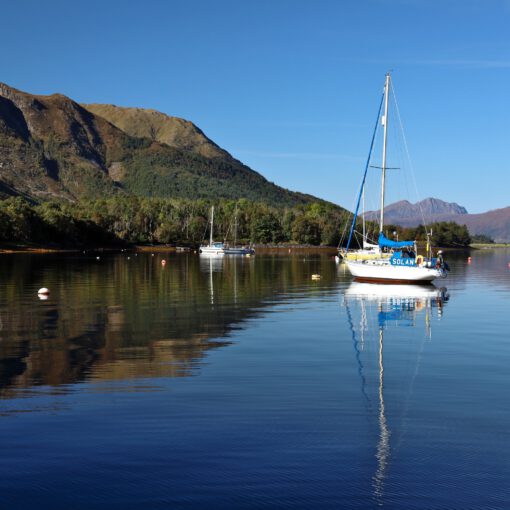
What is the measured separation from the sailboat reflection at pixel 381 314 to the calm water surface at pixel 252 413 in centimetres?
12

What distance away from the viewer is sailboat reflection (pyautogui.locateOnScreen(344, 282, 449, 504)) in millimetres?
15984

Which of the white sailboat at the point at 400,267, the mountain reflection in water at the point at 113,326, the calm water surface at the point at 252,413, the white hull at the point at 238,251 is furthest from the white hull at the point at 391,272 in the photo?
the white hull at the point at 238,251

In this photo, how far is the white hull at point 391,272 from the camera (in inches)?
2756

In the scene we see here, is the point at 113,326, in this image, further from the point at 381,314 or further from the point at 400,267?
the point at 400,267

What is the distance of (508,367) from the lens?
25766 millimetres

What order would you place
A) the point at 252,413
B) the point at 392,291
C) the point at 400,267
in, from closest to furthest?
the point at 252,413 → the point at 392,291 → the point at 400,267

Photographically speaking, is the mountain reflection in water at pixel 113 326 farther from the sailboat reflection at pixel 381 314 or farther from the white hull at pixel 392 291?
the white hull at pixel 392 291

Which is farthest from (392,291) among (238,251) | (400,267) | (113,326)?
(238,251)

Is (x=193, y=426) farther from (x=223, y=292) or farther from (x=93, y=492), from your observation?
(x=223, y=292)

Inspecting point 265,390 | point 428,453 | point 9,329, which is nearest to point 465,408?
point 428,453

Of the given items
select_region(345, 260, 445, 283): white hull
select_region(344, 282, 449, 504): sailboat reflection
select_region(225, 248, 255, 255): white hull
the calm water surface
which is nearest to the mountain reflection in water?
the calm water surface

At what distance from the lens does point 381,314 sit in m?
43.8

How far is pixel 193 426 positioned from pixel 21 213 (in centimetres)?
17215

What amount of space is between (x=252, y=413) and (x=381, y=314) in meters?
26.5
